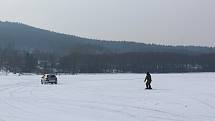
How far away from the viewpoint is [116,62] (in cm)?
19175

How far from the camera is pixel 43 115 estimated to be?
18.6 meters

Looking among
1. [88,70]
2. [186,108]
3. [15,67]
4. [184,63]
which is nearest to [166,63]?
[184,63]

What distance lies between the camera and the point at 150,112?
19234 millimetres

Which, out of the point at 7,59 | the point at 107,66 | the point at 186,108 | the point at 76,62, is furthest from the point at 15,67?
the point at 186,108

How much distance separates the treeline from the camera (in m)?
182

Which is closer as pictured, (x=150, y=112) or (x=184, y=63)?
(x=150, y=112)

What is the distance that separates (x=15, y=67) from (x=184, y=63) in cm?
6253

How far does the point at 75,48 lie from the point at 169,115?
176 meters

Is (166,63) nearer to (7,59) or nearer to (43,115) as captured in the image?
(7,59)

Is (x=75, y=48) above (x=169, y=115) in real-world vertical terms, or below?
above

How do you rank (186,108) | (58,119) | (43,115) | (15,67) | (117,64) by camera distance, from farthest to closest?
(117,64) → (15,67) → (186,108) → (43,115) → (58,119)

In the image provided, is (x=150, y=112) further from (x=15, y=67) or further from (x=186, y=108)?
(x=15, y=67)

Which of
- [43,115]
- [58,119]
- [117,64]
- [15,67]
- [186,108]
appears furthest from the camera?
[117,64]

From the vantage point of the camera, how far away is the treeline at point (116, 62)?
7180 inches
